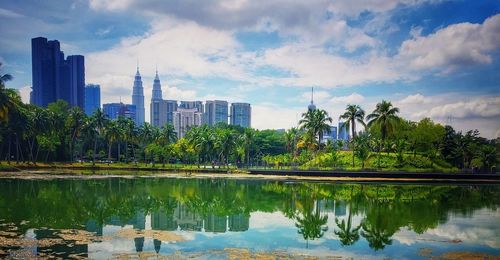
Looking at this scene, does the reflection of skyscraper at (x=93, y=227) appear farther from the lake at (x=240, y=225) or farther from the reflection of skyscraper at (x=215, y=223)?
the reflection of skyscraper at (x=215, y=223)

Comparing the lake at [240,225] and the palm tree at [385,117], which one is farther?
the palm tree at [385,117]

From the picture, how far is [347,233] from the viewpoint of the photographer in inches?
917

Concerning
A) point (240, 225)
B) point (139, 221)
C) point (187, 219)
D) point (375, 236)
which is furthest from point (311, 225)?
point (139, 221)

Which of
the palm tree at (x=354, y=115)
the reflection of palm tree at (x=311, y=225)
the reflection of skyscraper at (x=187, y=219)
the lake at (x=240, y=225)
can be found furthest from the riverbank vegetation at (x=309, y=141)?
the reflection of skyscraper at (x=187, y=219)

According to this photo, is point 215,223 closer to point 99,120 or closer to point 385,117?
point 385,117

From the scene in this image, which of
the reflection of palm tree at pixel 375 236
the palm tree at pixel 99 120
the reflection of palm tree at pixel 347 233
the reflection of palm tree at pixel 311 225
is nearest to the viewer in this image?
the reflection of palm tree at pixel 375 236

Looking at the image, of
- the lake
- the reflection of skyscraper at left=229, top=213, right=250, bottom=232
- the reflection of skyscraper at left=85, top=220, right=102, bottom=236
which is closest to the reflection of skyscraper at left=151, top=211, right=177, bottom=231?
the lake

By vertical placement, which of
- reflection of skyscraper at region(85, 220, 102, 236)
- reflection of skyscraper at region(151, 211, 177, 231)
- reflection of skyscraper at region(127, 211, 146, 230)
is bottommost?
reflection of skyscraper at region(151, 211, 177, 231)

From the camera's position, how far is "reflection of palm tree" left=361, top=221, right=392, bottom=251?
20641 mm

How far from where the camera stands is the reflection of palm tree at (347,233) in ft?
69.9

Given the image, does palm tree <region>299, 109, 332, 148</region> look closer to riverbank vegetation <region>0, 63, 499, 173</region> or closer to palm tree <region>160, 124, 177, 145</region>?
riverbank vegetation <region>0, 63, 499, 173</region>

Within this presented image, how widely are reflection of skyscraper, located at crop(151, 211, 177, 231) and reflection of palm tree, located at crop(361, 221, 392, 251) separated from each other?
12.4 meters

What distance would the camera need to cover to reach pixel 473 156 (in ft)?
284

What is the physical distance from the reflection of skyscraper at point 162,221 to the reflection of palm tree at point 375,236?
12.4 meters
